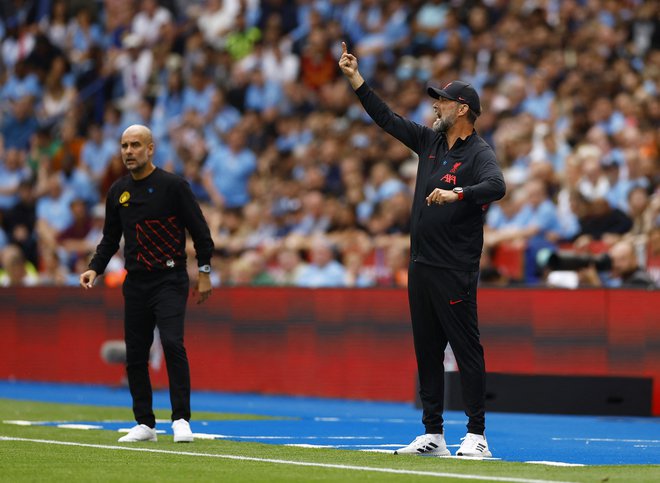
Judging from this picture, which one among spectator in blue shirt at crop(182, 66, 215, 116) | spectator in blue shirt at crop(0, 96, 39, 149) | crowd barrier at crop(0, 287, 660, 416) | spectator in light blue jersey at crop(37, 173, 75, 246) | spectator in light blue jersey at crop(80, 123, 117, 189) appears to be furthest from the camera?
spectator in blue shirt at crop(0, 96, 39, 149)

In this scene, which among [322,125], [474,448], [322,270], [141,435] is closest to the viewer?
[474,448]

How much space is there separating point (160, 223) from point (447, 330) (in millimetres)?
2598

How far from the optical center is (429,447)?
10.2m

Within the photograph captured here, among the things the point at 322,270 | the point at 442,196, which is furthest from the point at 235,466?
the point at 322,270

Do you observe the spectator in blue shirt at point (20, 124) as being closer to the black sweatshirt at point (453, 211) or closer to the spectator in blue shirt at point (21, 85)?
the spectator in blue shirt at point (21, 85)

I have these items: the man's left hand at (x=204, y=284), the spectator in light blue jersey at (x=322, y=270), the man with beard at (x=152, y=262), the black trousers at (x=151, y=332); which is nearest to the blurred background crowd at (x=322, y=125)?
the spectator in light blue jersey at (x=322, y=270)

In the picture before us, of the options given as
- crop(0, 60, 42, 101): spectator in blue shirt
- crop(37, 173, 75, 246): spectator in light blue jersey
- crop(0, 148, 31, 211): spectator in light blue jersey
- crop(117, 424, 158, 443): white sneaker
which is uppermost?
crop(0, 60, 42, 101): spectator in blue shirt

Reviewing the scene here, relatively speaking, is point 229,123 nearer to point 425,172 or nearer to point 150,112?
point 150,112

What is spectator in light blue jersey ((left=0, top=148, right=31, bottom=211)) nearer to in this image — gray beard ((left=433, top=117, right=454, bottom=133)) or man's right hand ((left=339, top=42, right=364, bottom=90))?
man's right hand ((left=339, top=42, right=364, bottom=90))

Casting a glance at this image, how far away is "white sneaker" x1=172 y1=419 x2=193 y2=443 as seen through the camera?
11.1 metres

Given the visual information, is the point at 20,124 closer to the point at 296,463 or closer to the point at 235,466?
the point at 296,463

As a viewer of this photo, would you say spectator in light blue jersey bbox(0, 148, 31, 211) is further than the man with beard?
Yes

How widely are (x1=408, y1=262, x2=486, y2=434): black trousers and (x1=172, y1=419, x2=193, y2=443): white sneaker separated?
1912mm

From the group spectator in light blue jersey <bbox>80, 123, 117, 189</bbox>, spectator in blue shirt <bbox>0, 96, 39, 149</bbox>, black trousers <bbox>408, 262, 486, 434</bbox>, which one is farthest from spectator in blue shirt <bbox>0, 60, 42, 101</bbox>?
black trousers <bbox>408, 262, 486, 434</bbox>
